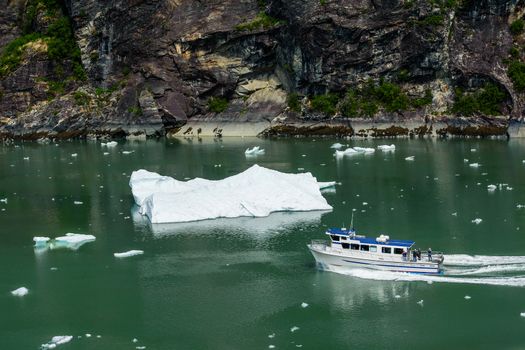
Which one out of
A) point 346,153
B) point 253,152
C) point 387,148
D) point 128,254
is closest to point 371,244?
point 128,254

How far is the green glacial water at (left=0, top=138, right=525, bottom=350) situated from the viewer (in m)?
24.2

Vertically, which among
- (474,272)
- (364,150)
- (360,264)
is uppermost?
(364,150)

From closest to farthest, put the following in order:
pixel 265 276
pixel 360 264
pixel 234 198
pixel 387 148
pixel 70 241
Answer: pixel 360 264
pixel 265 276
pixel 70 241
pixel 234 198
pixel 387 148

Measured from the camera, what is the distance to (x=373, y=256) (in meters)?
29.4

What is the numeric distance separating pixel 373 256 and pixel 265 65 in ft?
220

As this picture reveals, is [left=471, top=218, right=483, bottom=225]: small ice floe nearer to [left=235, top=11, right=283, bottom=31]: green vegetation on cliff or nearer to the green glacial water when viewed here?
the green glacial water

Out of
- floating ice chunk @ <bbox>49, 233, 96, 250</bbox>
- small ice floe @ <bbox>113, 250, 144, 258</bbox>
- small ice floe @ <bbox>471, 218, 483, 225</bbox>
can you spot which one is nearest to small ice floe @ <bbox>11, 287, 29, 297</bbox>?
small ice floe @ <bbox>113, 250, 144, 258</bbox>

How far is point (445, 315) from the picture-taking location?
25.3 meters

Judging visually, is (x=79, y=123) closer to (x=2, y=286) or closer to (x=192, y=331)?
(x=2, y=286)

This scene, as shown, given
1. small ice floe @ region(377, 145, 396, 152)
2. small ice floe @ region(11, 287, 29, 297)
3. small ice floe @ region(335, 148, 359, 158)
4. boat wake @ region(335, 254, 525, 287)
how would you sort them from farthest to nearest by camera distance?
small ice floe @ region(377, 145, 396, 152)
small ice floe @ region(335, 148, 359, 158)
small ice floe @ region(11, 287, 29, 297)
boat wake @ region(335, 254, 525, 287)

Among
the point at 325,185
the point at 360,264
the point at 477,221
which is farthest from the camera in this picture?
the point at 325,185

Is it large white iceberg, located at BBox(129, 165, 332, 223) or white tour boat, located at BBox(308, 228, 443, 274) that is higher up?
large white iceberg, located at BBox(129, 165, 332, 223)

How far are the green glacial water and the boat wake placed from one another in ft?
0.25

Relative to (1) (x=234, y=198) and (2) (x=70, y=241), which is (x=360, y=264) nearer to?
(1) (x=234, y=198)
